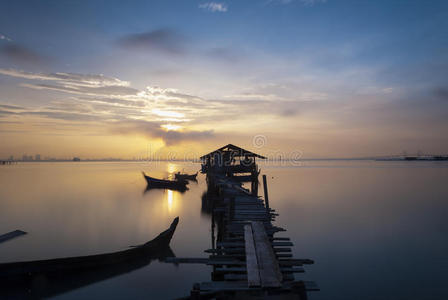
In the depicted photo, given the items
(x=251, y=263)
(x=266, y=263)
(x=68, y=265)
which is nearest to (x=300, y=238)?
(x=266, y=263)

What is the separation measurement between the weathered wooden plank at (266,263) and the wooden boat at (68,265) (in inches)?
265

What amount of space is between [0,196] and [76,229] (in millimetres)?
25513

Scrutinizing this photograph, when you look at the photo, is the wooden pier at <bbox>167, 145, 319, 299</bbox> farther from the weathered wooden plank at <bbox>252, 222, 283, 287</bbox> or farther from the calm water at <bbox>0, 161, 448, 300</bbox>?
the calm water at <bbox>0, 161, 448, 300</bbox>

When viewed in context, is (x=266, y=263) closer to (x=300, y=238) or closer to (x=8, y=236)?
(x=300, y=238)

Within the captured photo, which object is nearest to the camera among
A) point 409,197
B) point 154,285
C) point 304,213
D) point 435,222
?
point 154,285

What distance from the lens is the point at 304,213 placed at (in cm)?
2616

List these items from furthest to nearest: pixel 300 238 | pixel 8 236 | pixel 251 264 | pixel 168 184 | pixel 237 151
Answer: pixel 168 184, pixel 237 151, pixel 300 238, pixel 8 236, pixel 251 264

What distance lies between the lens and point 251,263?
20.6 feet

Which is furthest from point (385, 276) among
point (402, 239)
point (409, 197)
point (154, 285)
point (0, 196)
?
point (0, 196)

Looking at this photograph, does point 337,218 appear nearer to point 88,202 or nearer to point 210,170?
point 210,170

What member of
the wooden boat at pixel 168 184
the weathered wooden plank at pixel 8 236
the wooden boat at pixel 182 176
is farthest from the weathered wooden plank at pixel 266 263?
the wooden boat at pixel 182 176

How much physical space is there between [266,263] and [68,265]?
854cm

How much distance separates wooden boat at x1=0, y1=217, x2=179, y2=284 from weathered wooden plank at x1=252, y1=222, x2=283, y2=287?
22.1 feet

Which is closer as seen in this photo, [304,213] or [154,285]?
[154,285]
